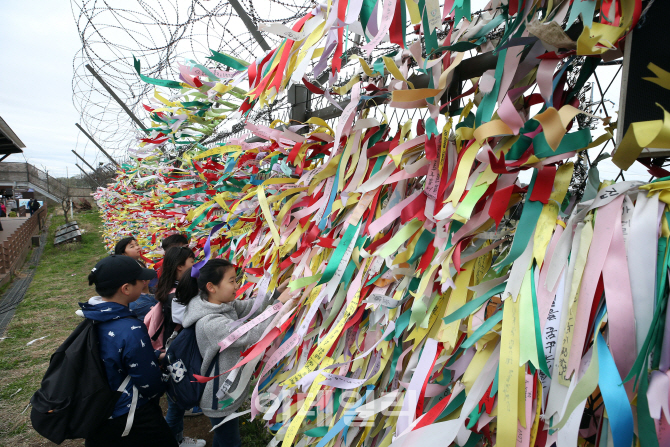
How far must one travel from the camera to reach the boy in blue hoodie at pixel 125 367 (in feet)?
5.26

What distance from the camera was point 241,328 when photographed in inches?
57.2

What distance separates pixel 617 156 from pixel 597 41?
19 centimetres

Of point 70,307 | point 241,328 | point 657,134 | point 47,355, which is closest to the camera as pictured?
point 657,134

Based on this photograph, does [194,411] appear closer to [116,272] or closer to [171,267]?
[171,267]

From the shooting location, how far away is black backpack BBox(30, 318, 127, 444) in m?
1.51

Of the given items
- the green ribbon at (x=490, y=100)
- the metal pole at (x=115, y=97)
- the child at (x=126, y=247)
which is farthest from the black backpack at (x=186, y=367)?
the metal pole at (x=115, y=97)

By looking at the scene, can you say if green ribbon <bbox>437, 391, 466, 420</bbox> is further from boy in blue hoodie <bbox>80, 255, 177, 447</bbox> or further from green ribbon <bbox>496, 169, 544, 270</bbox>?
boy in blue hoodie <bbox>80, 255, 177, 447</bbox>

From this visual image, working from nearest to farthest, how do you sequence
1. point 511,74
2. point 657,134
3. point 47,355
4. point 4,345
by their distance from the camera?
point 657,134 → point 511,74 → point 47,355 → point 4,345

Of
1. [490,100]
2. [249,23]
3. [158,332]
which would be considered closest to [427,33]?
[490,100]

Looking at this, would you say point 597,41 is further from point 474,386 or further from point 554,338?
point 474,386

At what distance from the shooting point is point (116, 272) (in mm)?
1742

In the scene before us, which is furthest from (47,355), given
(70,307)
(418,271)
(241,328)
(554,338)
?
(554,338)

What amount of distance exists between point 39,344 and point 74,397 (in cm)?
405

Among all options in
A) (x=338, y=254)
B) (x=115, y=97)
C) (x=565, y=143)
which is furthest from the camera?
(x=115, y=97)
